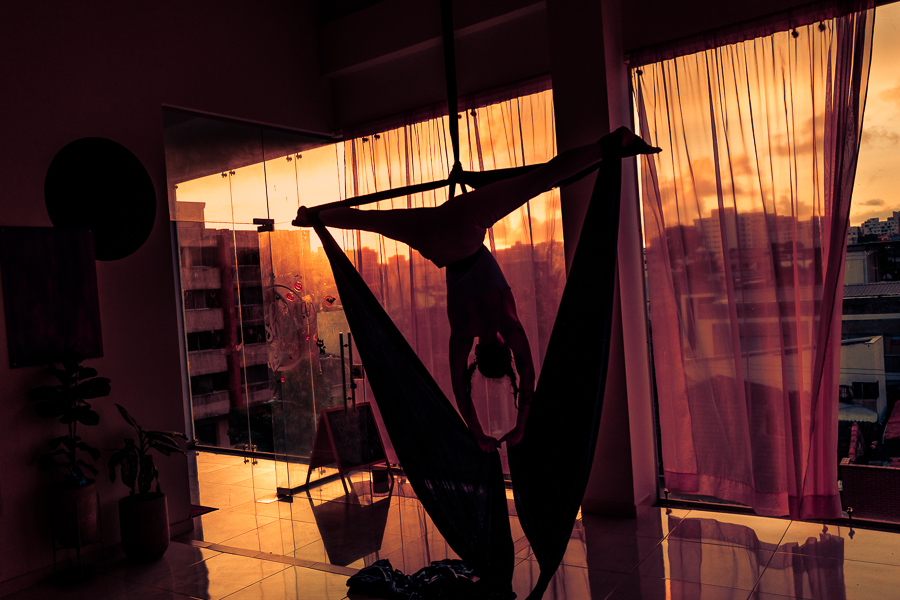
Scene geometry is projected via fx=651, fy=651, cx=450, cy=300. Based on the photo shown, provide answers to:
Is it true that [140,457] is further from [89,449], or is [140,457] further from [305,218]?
[305,218]

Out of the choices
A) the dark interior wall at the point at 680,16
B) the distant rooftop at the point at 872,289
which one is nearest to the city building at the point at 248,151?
the dark interior wall at the point at 680,16

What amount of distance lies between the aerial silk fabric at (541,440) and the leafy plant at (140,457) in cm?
164

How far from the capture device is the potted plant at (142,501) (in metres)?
3.44

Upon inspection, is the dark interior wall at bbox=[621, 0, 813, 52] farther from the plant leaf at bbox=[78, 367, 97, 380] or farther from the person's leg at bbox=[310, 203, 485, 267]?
the plant leaf at bbox=[78, 367, 97, 380]

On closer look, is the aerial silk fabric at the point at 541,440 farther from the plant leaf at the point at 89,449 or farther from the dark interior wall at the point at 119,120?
the dark interior wall at the point at 119,120

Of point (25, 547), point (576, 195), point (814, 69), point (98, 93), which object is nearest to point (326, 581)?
point (25, 547)

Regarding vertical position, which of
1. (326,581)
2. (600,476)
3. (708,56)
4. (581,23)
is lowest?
(326,581)

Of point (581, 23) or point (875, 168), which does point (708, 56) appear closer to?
point (581, 23)

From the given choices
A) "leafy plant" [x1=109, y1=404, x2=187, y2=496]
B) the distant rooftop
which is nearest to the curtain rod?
the distant rooftop

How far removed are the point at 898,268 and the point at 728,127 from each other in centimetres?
107

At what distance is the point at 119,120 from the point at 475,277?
258 centimetres

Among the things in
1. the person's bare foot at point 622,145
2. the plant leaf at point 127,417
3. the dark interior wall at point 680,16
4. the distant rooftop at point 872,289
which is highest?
the dark interior wall at point 680,16

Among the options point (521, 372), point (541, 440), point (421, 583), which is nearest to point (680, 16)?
point (521, 372)

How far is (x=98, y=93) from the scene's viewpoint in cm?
365
